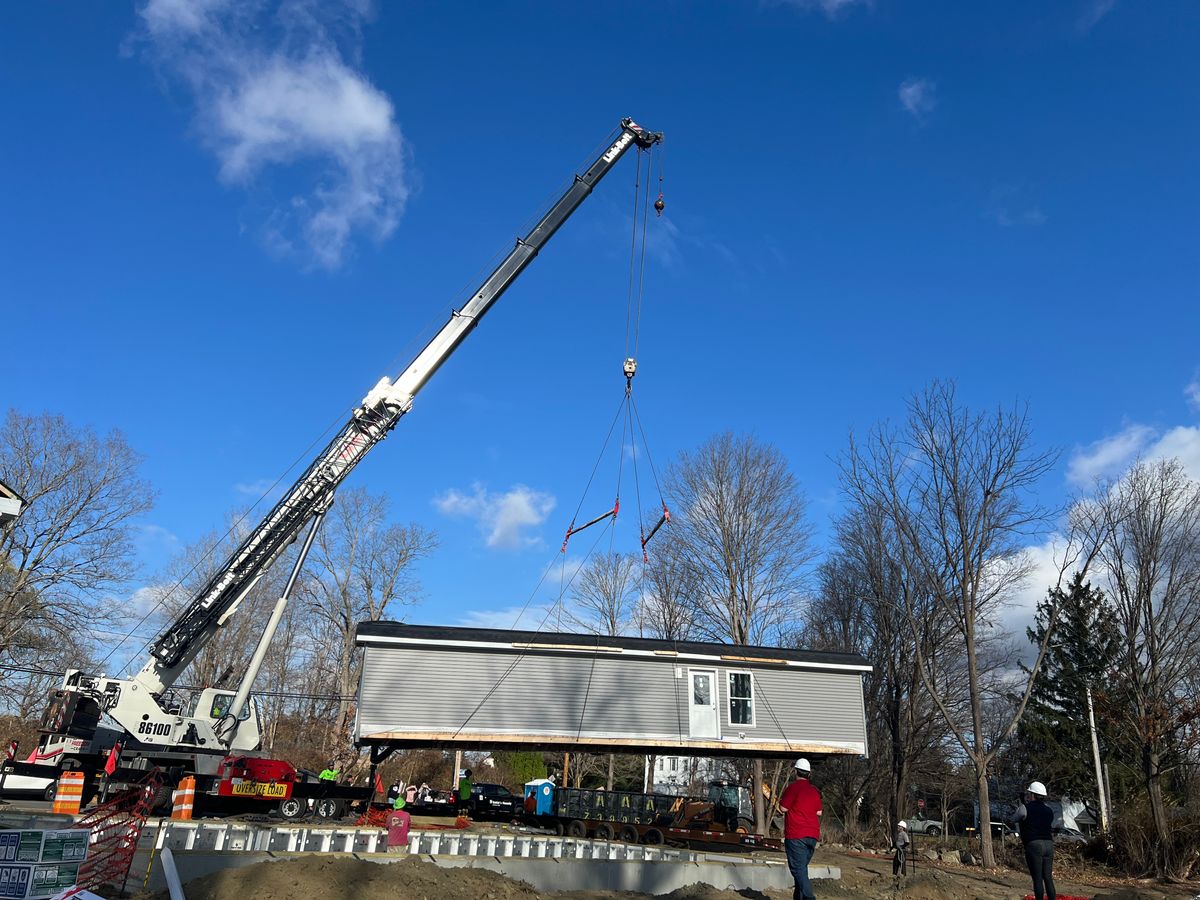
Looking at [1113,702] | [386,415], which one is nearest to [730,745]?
[386,415]

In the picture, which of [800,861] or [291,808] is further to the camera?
[291,808]

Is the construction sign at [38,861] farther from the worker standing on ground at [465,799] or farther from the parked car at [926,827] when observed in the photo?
the parked car at [926,827]

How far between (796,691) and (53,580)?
26907 mm

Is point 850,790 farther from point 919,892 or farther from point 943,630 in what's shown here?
point 919,892

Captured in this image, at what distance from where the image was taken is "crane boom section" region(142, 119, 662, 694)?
696 inches

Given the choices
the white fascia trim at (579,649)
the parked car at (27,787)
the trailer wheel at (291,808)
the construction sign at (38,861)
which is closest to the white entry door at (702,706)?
the white fascia trim at (579,649)

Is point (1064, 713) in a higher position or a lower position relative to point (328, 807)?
higher

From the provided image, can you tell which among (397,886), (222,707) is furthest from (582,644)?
(397,886)

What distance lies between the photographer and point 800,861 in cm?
858

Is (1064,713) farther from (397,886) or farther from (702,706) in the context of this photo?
(397,886)

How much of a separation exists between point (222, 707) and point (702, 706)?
435 inches

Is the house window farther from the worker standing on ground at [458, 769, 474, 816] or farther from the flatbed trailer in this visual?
the worker standing on ground at [458, 769, 474, 816]

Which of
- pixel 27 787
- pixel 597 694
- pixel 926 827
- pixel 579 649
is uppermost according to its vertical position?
pixel 579 649

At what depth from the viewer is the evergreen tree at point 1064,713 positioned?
36.5 metres
